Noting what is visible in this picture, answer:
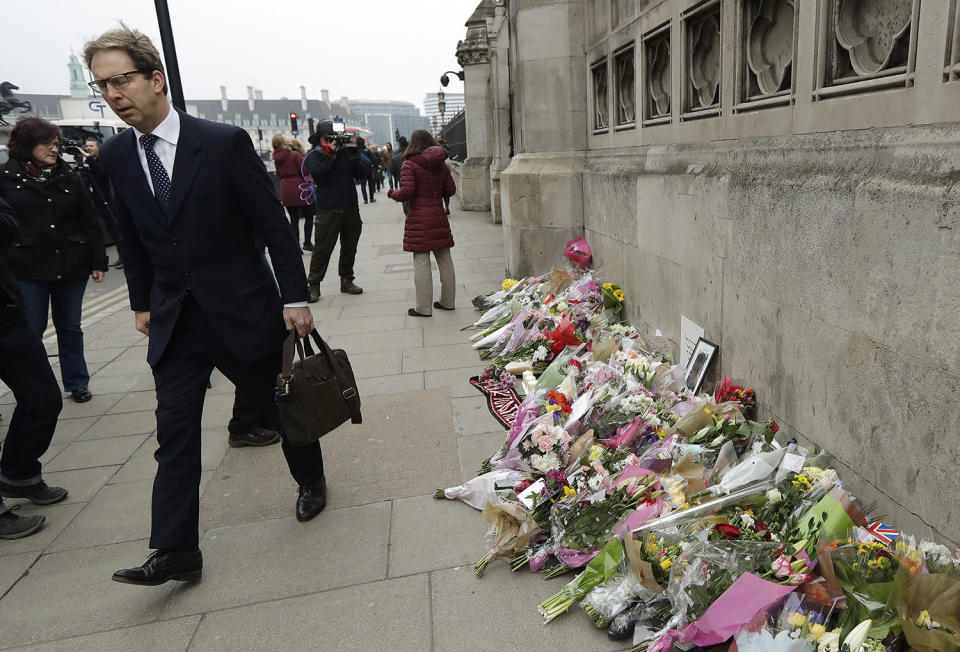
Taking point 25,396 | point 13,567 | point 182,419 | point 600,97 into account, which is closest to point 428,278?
point 600,97

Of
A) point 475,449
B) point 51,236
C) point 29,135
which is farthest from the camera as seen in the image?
point 51,236

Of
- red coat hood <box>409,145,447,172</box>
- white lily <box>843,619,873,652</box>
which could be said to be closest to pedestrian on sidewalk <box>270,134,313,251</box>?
red coat hood <box>409,145,447,172</box>

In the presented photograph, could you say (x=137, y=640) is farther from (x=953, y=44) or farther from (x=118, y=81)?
(x=953, y=44)

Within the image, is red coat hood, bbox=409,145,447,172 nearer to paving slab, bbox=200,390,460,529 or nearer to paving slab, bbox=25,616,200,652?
paving slab, bbox=200,390,460,529

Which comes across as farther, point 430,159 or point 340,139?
point 340,139

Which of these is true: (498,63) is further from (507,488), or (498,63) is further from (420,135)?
(507,488)

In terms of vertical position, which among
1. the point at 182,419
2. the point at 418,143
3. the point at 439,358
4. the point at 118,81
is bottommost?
the point at 439,358

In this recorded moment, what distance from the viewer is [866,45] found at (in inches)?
108

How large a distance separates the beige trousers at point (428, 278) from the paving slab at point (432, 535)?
4.04 metres

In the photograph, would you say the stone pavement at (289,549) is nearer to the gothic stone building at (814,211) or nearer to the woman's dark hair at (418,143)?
the gothic stone building at (814,211)

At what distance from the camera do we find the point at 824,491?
8.64ft

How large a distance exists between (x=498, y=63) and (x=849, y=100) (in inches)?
532

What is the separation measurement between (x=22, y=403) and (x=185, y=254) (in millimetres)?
1606

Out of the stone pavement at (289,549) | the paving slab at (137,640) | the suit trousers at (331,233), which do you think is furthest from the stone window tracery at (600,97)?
the paving slab at (137,640)
